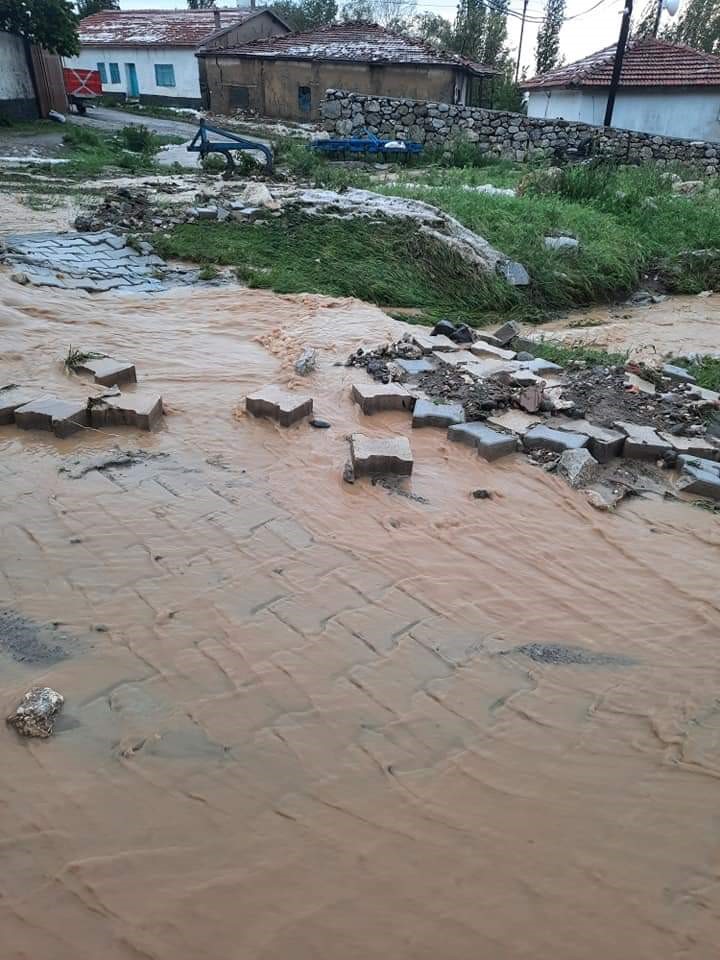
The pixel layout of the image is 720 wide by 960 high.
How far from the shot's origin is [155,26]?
3031 cm

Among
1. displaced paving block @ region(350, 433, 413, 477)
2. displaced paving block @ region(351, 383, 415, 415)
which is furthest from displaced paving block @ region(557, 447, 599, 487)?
displaced paving block @ region(351, 383, 415, 415)

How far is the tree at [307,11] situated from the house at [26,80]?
20.2 metres

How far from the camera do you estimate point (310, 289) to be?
7898 millimetres

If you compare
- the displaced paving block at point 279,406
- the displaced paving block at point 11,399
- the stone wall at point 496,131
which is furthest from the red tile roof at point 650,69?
the displaced paving block at point 11,399

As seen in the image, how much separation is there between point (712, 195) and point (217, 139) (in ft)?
41.4

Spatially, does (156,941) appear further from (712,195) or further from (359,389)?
(712,195)

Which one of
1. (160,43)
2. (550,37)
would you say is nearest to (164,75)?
(160,43)

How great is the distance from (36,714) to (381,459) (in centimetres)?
235

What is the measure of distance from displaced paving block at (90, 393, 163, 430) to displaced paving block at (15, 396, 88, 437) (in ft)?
0.24

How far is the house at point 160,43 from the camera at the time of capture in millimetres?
28062

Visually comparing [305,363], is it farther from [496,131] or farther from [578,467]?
[496,131]

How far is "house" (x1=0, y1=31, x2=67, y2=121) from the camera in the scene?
19547mm

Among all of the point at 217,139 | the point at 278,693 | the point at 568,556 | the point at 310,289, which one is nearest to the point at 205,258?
the point at 310,289

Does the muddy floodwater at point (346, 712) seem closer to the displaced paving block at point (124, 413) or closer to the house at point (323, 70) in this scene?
the displaced paving block at point (124, 413)
